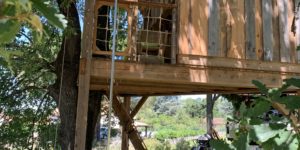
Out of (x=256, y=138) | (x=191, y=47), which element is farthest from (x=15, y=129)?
(x=256, y=138)

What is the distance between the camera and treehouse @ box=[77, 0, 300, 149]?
4.74 m

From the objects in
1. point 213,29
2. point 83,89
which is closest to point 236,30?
point 213,29

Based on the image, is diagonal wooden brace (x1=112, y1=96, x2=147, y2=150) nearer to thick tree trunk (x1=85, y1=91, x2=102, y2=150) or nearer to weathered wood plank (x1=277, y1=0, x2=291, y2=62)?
thick tree trunk (x1=85, y1=91, x2=102, y2=150)

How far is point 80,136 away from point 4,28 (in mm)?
4161

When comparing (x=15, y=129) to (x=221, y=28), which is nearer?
(x=221, y=28)

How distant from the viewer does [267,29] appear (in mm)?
5430

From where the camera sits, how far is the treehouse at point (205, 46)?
187 inches

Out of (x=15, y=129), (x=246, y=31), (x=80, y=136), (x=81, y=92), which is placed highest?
(x=246, y=31)

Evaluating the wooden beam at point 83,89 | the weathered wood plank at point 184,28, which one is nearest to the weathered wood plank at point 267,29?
the weathered wood plank at point 184,28

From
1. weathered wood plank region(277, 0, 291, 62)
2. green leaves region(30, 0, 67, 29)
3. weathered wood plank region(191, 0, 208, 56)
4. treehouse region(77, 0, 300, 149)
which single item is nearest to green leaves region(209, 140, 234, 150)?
green leaves region(30, 0, 67, 29)

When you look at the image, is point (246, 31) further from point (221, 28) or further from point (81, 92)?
point (81, 92)

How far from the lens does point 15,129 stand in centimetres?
739

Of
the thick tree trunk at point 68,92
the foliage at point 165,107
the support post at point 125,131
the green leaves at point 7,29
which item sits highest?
the green leaves at point 7,29

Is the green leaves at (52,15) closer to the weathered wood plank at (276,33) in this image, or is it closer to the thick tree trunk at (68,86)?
the weathered wood plank at (276,33)
